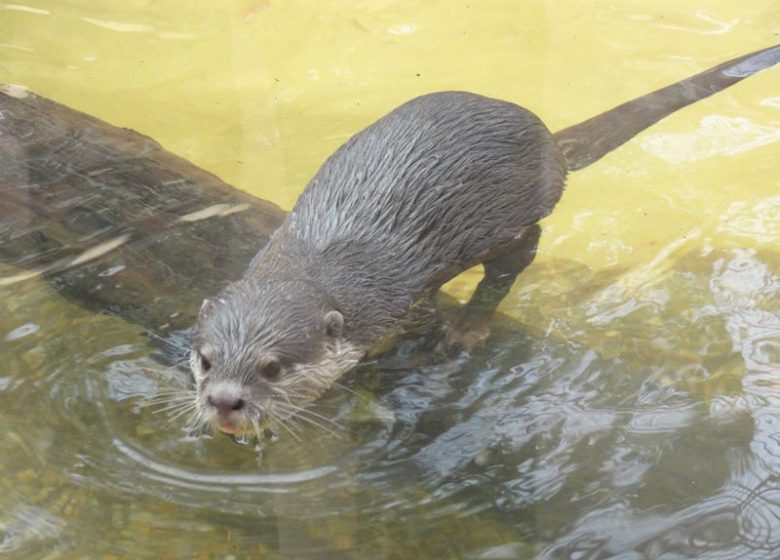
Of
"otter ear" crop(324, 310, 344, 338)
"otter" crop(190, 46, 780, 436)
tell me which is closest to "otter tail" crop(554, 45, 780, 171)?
"otter" crop(190, 46, 780, 436)

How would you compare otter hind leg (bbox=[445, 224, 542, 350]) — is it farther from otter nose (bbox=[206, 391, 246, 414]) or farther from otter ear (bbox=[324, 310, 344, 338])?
otter nose (bbox=[206, 391, 246, 414])

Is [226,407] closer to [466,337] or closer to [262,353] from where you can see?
[262,353]

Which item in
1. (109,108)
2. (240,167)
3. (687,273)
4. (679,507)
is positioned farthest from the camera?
(109,108)

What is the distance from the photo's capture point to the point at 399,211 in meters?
2.91

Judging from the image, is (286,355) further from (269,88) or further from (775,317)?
(269,88)

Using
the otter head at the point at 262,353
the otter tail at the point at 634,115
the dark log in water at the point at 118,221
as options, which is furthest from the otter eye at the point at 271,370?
the otter tail at the point at 634,115

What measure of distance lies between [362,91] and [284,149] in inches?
20.4

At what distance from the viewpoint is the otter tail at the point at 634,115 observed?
11.0 feet

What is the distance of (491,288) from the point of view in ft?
10.4

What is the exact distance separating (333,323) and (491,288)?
2.25 ft

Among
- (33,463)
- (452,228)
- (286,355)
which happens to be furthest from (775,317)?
(33,463)

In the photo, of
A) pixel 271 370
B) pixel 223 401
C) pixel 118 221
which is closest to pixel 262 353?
pixel 271 370

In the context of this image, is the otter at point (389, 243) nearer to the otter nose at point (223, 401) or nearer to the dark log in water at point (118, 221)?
the otter nose at point (223, 401)

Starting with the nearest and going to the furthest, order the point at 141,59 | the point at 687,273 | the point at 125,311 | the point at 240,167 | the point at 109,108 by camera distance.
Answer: the point at 125,311
the point at 687,273
the point at 240,167
the point at 109,108
the point at 141,59
